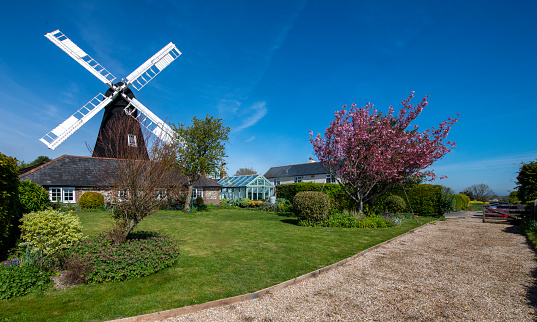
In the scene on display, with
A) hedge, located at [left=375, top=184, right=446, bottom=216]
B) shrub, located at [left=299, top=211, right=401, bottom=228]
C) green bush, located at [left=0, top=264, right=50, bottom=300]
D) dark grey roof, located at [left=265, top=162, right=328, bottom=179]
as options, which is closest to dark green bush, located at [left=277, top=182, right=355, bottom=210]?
shrub, located at [left=299, top=211, right=401, bottom=228]

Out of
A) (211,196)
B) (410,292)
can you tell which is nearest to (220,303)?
(410,292)

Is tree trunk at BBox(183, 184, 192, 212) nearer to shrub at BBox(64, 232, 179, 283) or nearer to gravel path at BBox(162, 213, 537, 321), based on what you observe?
shrub at BBox(64, 232, 179, 283)

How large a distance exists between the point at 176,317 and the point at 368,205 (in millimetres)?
15626

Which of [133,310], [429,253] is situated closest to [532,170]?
[429,253]

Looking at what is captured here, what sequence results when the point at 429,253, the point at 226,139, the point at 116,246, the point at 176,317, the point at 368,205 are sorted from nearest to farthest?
the point at 176,317 → the point at 116,246 → the point at 429,253 → the point at 368,205 → the point at 226,139

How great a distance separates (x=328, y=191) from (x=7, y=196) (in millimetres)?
21249

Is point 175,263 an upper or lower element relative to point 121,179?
lower

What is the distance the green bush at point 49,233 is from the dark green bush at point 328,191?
42.9 ft

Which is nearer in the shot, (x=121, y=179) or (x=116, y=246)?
(x=116, y=246)

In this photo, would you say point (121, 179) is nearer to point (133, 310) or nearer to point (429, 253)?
point (133, 310)

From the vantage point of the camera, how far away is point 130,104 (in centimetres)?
2639

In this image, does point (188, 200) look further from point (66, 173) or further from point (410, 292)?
point (410, 292)

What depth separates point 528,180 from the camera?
52.3ft

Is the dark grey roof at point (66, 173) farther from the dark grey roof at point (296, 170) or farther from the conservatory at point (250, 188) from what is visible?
the dark grey roof at point (296, 170)
